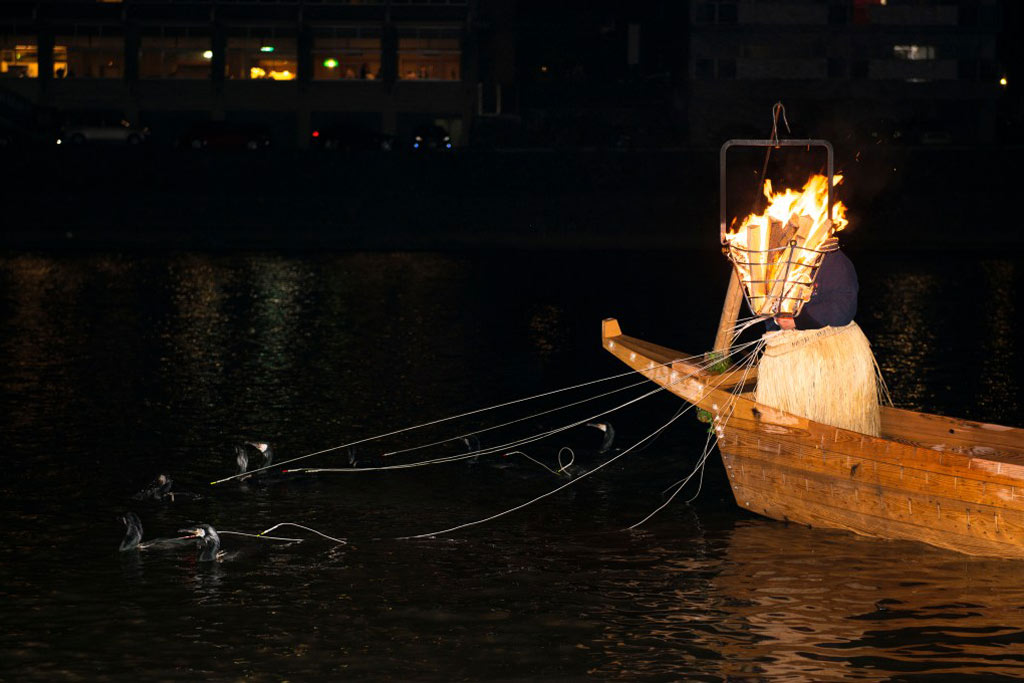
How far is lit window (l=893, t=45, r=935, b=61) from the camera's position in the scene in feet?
263

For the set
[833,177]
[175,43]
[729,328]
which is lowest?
[729,328]

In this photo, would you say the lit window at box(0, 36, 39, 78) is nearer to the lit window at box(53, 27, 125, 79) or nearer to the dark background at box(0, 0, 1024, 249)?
the dark background at box(0, 0, 1024, 249)

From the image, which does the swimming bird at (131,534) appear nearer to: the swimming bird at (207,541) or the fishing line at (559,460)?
the swimming bird at (207,541)

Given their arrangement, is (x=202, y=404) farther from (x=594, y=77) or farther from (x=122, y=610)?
(x=594, y=77)

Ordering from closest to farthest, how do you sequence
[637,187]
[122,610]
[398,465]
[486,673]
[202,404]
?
[486,673]
[122,610]
[398,465]
[202,404]
[637,187]

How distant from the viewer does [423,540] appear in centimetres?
1303

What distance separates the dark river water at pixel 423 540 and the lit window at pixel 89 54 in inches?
2405

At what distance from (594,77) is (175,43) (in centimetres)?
2290

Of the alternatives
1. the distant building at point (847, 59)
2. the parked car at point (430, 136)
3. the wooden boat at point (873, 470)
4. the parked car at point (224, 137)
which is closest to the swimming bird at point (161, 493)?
the wooden boat at point (873, 470)

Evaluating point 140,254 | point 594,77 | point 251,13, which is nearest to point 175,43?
point 251,13

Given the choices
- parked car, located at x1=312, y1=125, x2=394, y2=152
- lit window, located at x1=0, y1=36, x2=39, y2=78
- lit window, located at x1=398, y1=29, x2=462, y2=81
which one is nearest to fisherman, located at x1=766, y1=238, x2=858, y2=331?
parked car, located at x1=312, y1=125, x2=394, y2=152

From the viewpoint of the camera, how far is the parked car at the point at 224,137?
225 ft

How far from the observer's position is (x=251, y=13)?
86750 mm

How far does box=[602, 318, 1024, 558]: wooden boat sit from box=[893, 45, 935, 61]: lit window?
229 ft
